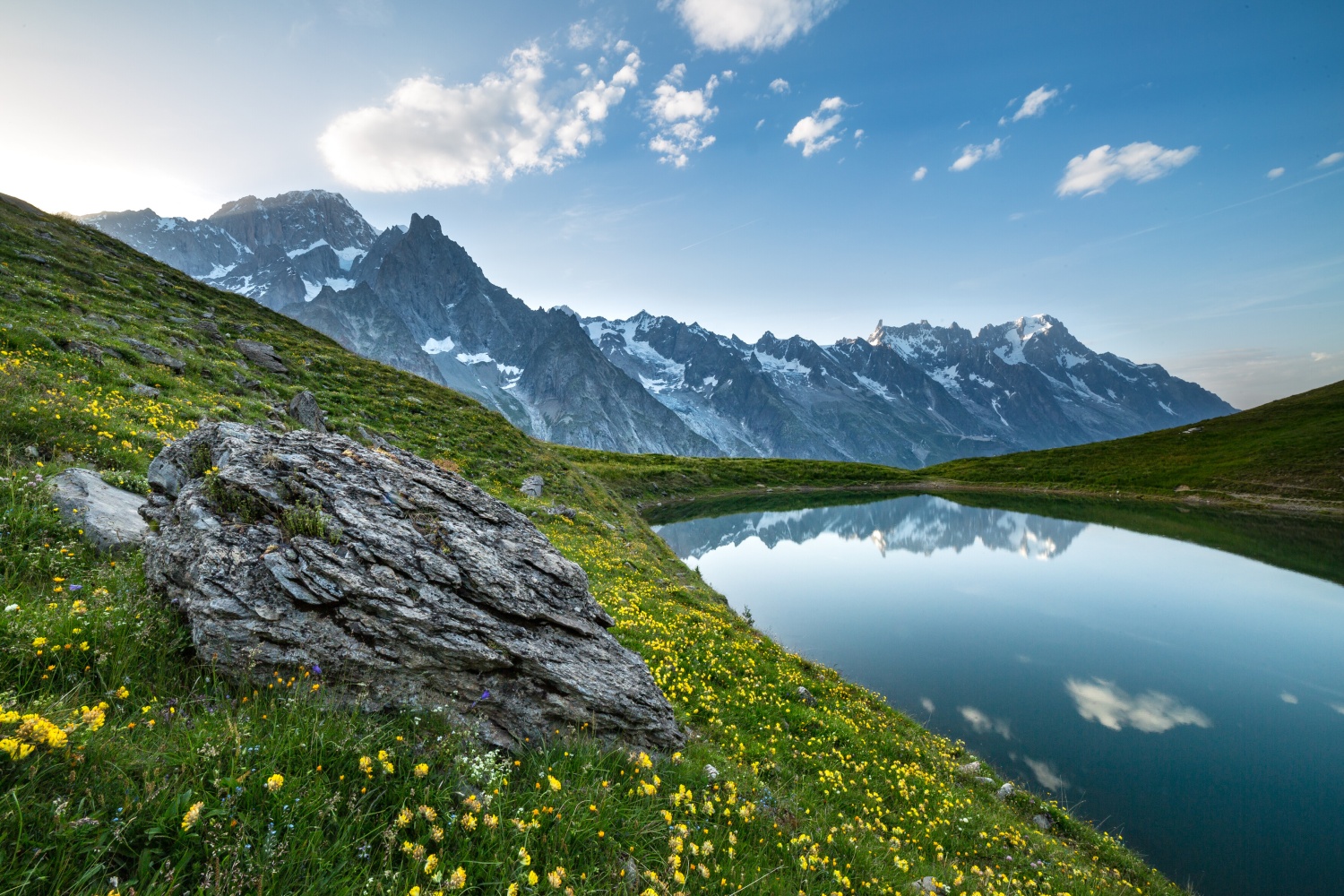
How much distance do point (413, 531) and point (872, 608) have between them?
Result: 26088mm

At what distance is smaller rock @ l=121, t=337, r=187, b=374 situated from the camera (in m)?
19.8

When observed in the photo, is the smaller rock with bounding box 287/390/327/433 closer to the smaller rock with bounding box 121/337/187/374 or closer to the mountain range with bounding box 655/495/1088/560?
the smaller rock with bounding box 121/337/187/374

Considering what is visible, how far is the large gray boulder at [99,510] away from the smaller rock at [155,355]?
16568 mm

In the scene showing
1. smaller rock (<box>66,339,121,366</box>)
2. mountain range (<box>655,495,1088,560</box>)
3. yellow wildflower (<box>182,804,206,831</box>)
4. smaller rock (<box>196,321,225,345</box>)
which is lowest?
mountain range (<box>655,495,1088,560</box>)

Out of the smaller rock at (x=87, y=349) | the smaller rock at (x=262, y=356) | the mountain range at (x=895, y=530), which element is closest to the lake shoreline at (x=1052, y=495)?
the mountain range at (x=895, y=530)

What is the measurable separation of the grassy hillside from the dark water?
6488cm

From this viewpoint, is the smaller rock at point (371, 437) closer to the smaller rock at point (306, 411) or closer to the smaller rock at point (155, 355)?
the smaller rock at point (306, 411)

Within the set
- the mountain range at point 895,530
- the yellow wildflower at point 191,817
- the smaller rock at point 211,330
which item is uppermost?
the smaller rock at point 211,330

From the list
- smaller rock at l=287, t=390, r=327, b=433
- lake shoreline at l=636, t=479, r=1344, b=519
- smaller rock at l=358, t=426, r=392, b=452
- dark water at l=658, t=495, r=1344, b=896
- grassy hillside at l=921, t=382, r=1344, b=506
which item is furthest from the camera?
grassy hillside at l=921, t=382, r=1344, b=506

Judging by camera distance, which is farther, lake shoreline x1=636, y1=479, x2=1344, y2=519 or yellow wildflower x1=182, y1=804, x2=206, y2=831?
lake shoreline x1=636, y1=479, x2=1344, y2=519

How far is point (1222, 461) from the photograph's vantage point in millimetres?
98062

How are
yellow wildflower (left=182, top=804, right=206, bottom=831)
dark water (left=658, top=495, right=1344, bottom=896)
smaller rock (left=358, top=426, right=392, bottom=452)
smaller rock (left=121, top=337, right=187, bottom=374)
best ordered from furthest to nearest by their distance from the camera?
smaller rock (left=358, top=426, right=392, bottom=452), smaller rock (left=121, top=337, right=187, bottom=374), dark water (left=658, top=495, right=1344, bottom=896), yellow wildflower (left=182, top=804, right=206, bottom=831)

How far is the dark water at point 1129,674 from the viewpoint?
40.6 ft

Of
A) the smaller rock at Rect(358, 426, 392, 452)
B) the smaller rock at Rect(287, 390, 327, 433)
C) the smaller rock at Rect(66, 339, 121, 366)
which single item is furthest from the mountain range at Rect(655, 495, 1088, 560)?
the smaller rock at Rect(66, 339, 121, 366)
